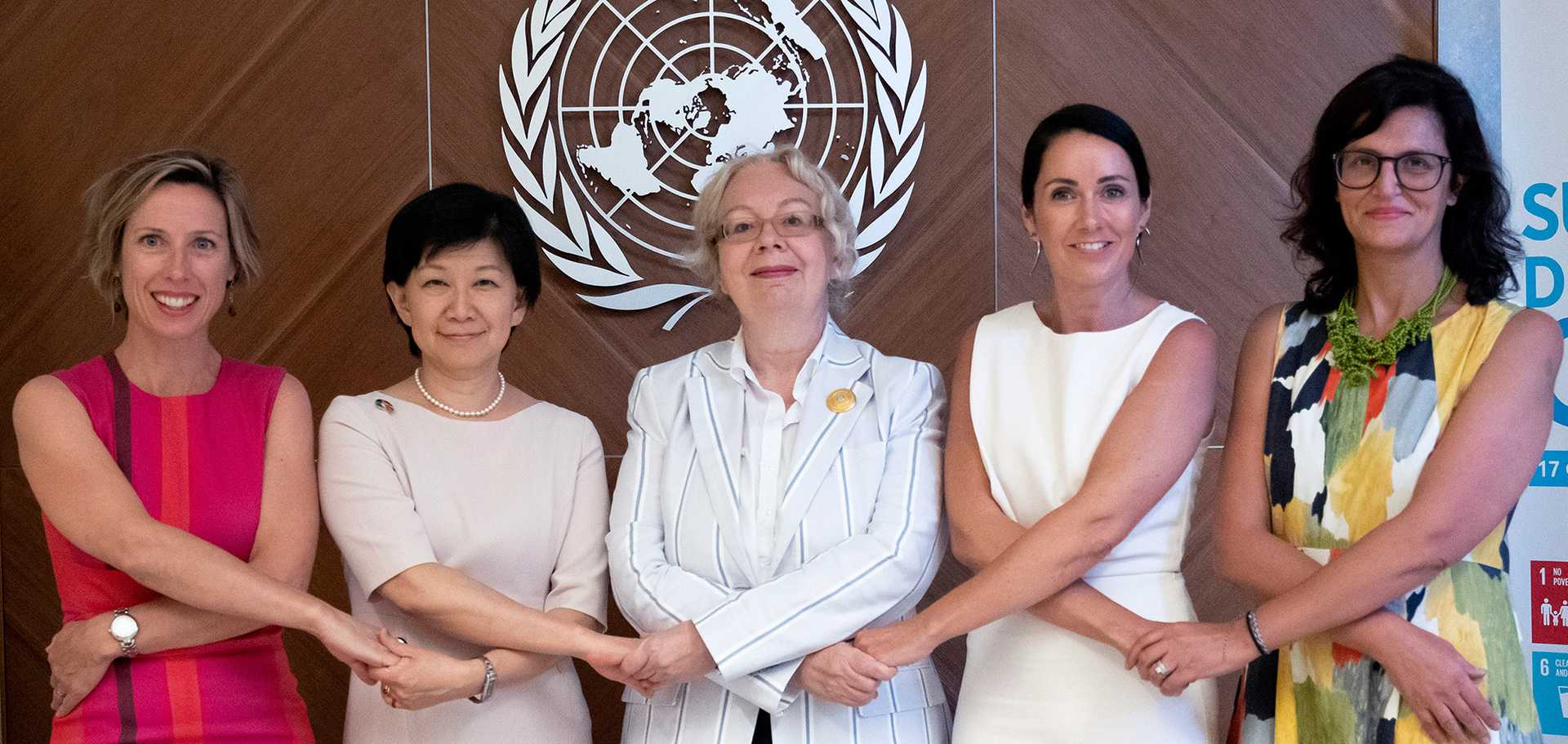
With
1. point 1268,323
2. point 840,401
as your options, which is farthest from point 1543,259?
point 840,401

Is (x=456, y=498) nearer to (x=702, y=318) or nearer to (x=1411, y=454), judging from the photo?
(x=702, y=318)

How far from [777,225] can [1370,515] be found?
128 cm

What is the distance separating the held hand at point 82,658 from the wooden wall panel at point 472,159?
4.73ft

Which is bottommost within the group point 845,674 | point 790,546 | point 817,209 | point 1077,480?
point 845,674

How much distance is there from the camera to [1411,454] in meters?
2.34

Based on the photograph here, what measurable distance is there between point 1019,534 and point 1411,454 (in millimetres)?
692

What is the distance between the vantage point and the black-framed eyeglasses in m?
2.37

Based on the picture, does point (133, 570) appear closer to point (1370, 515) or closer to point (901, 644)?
point (901, 644)

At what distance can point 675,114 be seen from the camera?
3830 millimetres

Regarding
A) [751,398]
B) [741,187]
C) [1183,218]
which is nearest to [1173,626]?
[751,398]

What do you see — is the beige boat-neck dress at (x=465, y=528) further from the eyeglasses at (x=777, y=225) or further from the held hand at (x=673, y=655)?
the eyeglasses at (x=777, y=225)

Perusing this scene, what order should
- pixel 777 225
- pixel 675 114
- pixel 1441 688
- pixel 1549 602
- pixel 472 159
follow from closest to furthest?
1. pixel 1441 688
2. pixel 777 225
3. pixel 1549 602
4. pixel 675 114
5. pixel 472 159

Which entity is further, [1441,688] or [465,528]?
[465,528]

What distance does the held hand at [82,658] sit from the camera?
249cm
